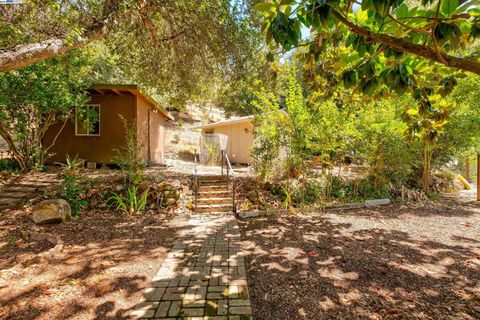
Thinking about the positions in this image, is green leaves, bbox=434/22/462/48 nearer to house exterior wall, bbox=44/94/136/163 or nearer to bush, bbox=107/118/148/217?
bush, bbox=107/118/148/217

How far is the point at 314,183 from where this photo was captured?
7.20 metres

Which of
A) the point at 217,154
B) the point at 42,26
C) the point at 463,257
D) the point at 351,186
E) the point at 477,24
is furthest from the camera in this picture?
the point at 217,154

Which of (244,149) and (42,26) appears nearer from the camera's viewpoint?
(42,26)

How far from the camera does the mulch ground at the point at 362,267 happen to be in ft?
8.52

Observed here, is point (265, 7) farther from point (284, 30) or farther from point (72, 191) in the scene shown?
point (72, 191)

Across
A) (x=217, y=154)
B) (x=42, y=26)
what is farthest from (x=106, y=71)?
(x=42, y=26)

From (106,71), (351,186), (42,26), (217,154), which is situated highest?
(106,71)

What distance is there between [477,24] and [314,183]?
5.97 m

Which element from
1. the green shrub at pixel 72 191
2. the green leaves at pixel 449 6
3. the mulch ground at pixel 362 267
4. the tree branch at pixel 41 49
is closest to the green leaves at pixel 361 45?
the green leaves at pixel 449 6

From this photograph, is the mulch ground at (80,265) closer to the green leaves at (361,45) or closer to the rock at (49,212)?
the rock at (49,212)

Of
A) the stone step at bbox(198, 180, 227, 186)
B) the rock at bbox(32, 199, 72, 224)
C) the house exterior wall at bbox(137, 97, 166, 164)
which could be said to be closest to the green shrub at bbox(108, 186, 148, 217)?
the rock at bbox(32, 199, 72, 224)

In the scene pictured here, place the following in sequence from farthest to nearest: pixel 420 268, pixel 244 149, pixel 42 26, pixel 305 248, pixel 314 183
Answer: pixel 244 149
pixel 314 183
pixel 42 26
pixel 305 248
pixel 420 268

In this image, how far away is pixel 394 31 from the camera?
1.89m

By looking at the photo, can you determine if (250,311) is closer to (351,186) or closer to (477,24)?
(477,24)
